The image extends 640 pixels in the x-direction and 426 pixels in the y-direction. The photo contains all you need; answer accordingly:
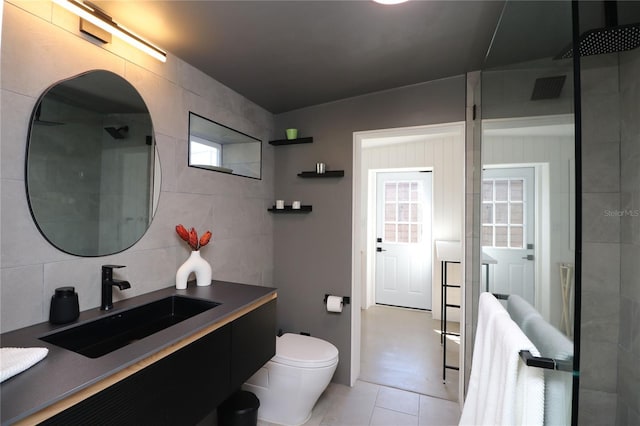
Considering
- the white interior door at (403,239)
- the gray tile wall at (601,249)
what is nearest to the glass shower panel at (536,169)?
the gray tile wall at (601,249)

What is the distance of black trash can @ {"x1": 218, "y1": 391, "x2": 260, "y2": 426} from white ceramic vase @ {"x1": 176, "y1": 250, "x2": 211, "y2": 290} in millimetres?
761

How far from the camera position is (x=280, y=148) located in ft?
8.88

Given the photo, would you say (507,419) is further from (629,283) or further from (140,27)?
(140,27)

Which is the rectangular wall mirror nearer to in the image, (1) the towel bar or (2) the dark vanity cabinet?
(2) the dark vanity cabinet

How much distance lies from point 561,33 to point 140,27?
1777 millimetres

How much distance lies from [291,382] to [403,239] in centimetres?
301

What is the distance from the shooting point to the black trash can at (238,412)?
1707mm

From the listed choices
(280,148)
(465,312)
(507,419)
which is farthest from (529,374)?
(280,148)

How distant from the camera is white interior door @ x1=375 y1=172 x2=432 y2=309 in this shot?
4.25 metres

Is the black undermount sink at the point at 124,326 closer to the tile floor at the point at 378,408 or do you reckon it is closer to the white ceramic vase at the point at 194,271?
the white ceramic vase at the point at 194,271

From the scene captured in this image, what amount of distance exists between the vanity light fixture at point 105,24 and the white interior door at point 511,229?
6.01 ft

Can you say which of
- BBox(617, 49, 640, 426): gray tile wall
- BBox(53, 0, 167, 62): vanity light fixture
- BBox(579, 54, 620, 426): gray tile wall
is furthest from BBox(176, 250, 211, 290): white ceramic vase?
BBox(617, 49, 640, 426): gray tile wall

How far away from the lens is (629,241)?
1.29 meters

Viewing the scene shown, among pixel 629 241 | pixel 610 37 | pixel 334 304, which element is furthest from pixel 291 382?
pixel 610 37
